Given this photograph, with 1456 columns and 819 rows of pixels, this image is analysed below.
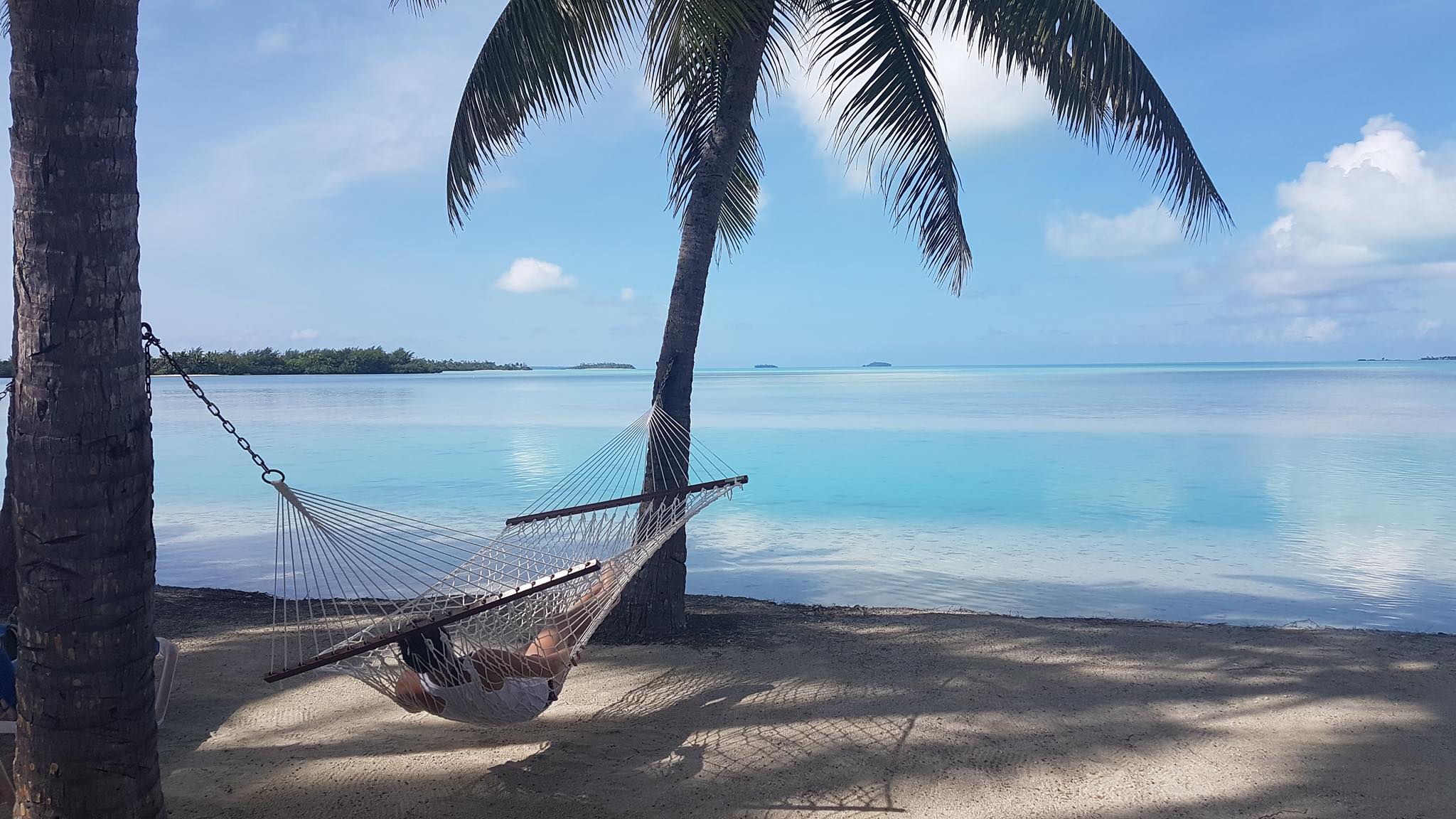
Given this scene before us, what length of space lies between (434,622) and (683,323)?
5.67 ft

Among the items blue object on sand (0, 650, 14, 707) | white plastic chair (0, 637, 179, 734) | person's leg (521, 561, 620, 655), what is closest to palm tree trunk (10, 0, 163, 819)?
blue object on sand (0, 650, 14, 707)

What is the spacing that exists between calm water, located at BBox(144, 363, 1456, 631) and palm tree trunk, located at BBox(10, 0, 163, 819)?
3.38m

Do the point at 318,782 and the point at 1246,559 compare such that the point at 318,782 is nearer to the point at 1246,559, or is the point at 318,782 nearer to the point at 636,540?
the point at 636,540

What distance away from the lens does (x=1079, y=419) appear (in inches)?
630

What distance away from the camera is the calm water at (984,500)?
187 inches

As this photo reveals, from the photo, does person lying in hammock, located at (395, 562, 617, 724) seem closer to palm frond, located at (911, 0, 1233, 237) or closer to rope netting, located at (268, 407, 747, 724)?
rope netting, located at (268, 407, 747, 724)

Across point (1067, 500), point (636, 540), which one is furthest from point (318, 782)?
point (1067, 500)

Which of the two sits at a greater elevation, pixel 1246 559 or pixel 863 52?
pixel 863 52

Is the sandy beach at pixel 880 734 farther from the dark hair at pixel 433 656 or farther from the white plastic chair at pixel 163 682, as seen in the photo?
the dark hair at pixel 433 656

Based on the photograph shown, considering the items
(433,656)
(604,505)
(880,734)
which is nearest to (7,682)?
(433,656)

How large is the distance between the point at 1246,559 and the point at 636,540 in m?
4.41

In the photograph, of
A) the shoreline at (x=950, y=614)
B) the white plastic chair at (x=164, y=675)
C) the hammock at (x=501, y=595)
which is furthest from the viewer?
the shoreline at (x=950, y=614)

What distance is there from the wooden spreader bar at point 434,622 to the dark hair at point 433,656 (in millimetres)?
44

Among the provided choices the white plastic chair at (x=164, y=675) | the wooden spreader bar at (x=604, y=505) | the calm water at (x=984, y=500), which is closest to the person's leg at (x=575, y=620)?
the wooden spreader bar at (x=604, y=505)
